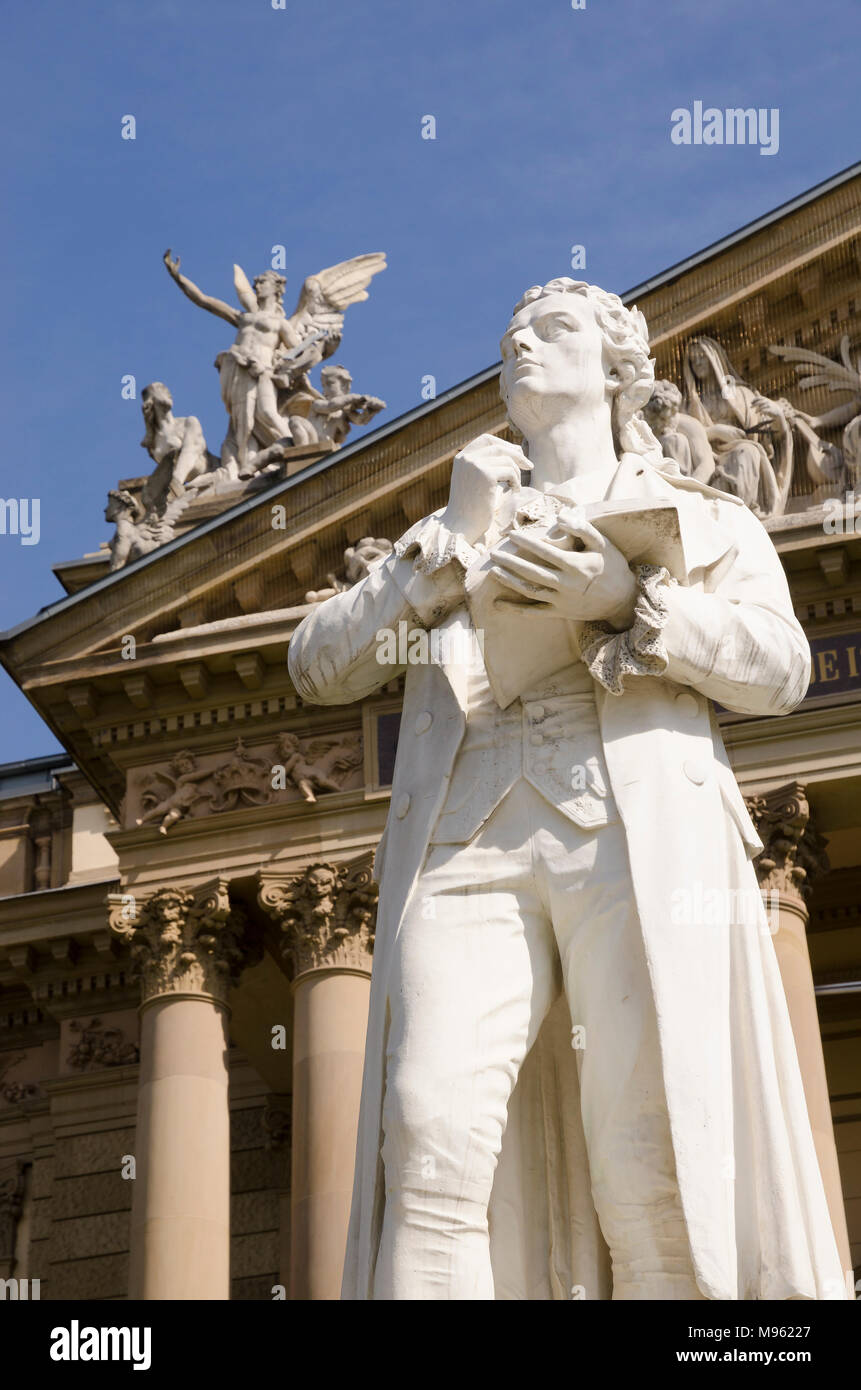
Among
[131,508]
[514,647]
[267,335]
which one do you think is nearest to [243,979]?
[131,508]

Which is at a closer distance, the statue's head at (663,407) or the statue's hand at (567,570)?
the statue's hand at (567,570)

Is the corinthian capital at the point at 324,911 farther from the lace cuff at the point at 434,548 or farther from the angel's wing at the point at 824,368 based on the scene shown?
the lace cuff at the point at 434,548

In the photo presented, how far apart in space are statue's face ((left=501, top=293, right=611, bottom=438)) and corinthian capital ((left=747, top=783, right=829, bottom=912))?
15.8m

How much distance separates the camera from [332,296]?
28.7 m

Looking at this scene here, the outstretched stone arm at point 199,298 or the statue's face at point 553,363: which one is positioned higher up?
the outstretched stone arm at point 199,298

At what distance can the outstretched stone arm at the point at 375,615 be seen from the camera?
6301 mm

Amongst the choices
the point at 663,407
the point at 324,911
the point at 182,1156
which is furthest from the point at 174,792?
the point at 663,407

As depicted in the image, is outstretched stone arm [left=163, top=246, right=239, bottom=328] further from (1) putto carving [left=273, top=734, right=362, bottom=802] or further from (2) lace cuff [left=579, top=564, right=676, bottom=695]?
(2) lace cuff [left=579, top=564, right=676, bottom=695]

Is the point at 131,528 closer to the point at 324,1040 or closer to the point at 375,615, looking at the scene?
the point at 324,1040

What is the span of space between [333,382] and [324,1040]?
860 cm

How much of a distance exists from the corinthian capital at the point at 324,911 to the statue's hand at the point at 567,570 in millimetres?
17129

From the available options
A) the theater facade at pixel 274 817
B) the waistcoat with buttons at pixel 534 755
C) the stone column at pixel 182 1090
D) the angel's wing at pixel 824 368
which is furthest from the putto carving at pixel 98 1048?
the waistcoat with buttons at pixel 534 755
